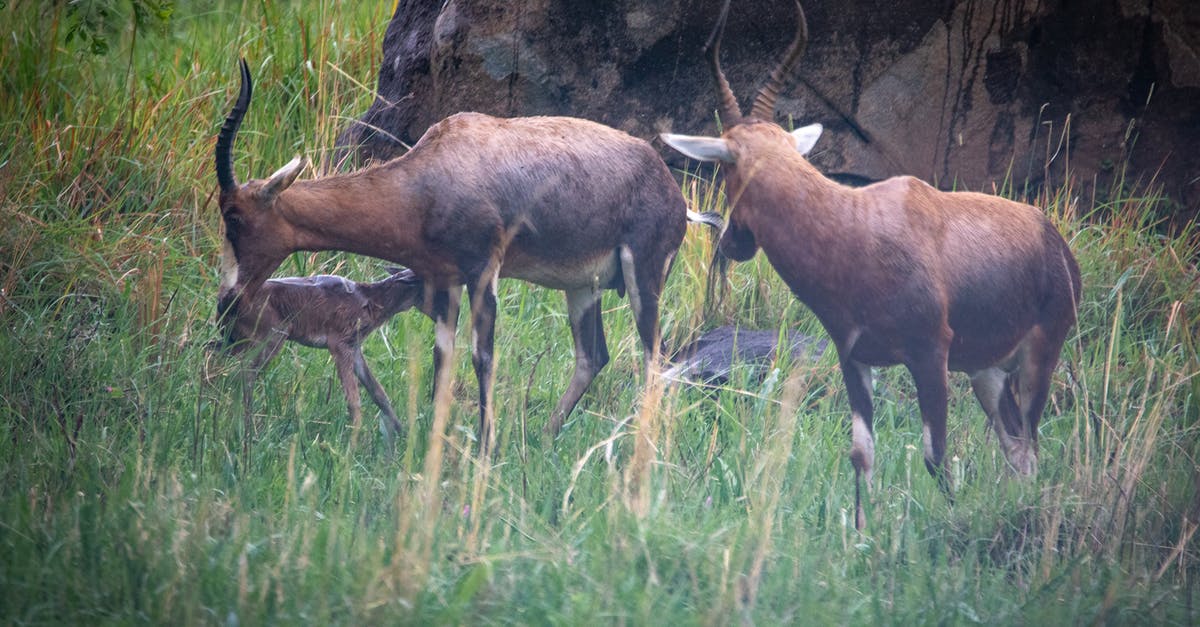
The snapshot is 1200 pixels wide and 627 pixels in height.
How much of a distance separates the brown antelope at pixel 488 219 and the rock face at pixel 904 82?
2.06 meters

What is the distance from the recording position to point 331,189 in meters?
5.79

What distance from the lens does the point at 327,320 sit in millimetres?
6176

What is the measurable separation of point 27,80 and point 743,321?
5176 millimetres

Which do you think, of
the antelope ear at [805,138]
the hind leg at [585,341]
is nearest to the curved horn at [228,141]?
the hind leg at [585,341]

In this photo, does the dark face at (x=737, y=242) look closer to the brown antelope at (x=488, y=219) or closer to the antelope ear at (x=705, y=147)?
the antelope ear at (x=705, y=147)

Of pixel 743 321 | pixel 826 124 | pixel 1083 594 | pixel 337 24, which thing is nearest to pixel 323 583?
pixel 1083 594

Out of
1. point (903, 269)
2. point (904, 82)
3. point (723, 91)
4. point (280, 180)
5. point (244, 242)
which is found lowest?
point (244, 242)

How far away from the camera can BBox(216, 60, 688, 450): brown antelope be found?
5.66m

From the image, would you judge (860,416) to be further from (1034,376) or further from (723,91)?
(723,91)

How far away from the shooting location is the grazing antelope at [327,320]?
234 inches

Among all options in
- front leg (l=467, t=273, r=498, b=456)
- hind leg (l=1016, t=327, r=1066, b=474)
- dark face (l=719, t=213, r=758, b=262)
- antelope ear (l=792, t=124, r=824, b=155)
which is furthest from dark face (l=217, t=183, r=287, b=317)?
hind leg (l=1016, t=327, r=1066, b=474)

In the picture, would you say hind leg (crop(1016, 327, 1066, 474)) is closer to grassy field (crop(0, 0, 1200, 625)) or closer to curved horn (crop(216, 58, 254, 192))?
grassy field (crop(0, 0, 1200, 625))

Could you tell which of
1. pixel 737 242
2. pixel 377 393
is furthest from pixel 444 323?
pixel 737 242

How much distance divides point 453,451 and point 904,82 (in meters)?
4.66
